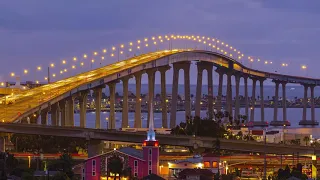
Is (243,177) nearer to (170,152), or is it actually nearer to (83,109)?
(170,152)

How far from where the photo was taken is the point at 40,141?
94.6 meters

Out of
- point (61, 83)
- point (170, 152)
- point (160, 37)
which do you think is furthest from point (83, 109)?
point (170, 152)

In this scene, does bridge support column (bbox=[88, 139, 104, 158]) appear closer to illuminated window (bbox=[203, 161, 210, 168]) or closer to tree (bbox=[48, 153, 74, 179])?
illuminated window (bbox=[203, 161, 210, 168])

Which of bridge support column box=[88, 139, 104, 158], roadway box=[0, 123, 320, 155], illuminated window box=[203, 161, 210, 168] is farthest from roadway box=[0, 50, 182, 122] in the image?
illuminated window box=[203, 161, 210, 168]

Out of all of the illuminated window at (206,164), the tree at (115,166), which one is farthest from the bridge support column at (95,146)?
the tree at (115,166)

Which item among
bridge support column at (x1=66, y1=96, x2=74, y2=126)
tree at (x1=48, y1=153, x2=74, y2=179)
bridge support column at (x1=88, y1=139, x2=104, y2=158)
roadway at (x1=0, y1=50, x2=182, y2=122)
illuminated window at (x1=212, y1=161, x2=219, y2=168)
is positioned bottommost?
illuminated window at (x1=212, y1=161, x2=219, y2=168)

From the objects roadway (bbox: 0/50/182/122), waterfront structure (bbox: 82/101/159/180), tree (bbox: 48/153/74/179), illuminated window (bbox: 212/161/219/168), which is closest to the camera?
tree (bbox: 48/153/74/179)

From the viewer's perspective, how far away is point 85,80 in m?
112

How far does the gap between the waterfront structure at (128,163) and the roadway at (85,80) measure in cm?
2575

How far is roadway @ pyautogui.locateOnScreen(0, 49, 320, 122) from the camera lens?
96725 millimetres

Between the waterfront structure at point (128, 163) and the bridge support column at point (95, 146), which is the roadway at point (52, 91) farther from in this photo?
the waterfront structure at point (128, 163)

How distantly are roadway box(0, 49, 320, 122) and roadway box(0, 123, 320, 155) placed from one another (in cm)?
908

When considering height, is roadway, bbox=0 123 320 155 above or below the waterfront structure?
above

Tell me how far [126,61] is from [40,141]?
→ 3561 centimetres
